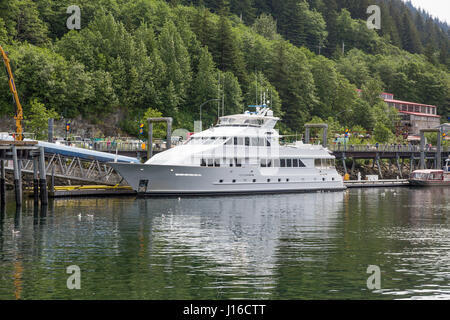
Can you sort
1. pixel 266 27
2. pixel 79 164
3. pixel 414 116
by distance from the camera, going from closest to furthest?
pixel 79 164
pixel 414 116
pixel 266 27

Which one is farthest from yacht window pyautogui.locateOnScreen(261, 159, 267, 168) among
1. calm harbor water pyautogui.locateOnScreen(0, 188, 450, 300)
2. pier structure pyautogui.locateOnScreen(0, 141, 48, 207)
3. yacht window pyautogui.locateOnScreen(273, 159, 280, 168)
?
pier structure pyautogui.locateOnScreen(0, 141, 48, 207)

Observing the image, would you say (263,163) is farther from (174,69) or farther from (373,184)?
(174,69)

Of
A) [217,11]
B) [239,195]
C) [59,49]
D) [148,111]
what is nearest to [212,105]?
[148,111]

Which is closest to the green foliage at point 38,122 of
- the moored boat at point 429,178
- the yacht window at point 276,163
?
the yacht window at point 276,163

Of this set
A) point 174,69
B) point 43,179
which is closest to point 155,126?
point 174,69

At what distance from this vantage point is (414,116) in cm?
16175

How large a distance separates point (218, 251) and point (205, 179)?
28795 mm

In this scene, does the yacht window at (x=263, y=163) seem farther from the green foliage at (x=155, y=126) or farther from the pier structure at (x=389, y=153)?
the green foliage at (x=155, y=126)

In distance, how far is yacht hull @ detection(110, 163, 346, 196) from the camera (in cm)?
5669

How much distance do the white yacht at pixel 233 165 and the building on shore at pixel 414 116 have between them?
90.3 m

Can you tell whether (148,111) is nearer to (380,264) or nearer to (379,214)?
(379,214)

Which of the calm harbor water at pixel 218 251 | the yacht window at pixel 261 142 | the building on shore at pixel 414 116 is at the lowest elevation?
the calm harbor water at pixel 218 251

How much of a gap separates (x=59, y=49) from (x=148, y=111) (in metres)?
16.0

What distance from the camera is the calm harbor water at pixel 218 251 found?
22.8 metres
